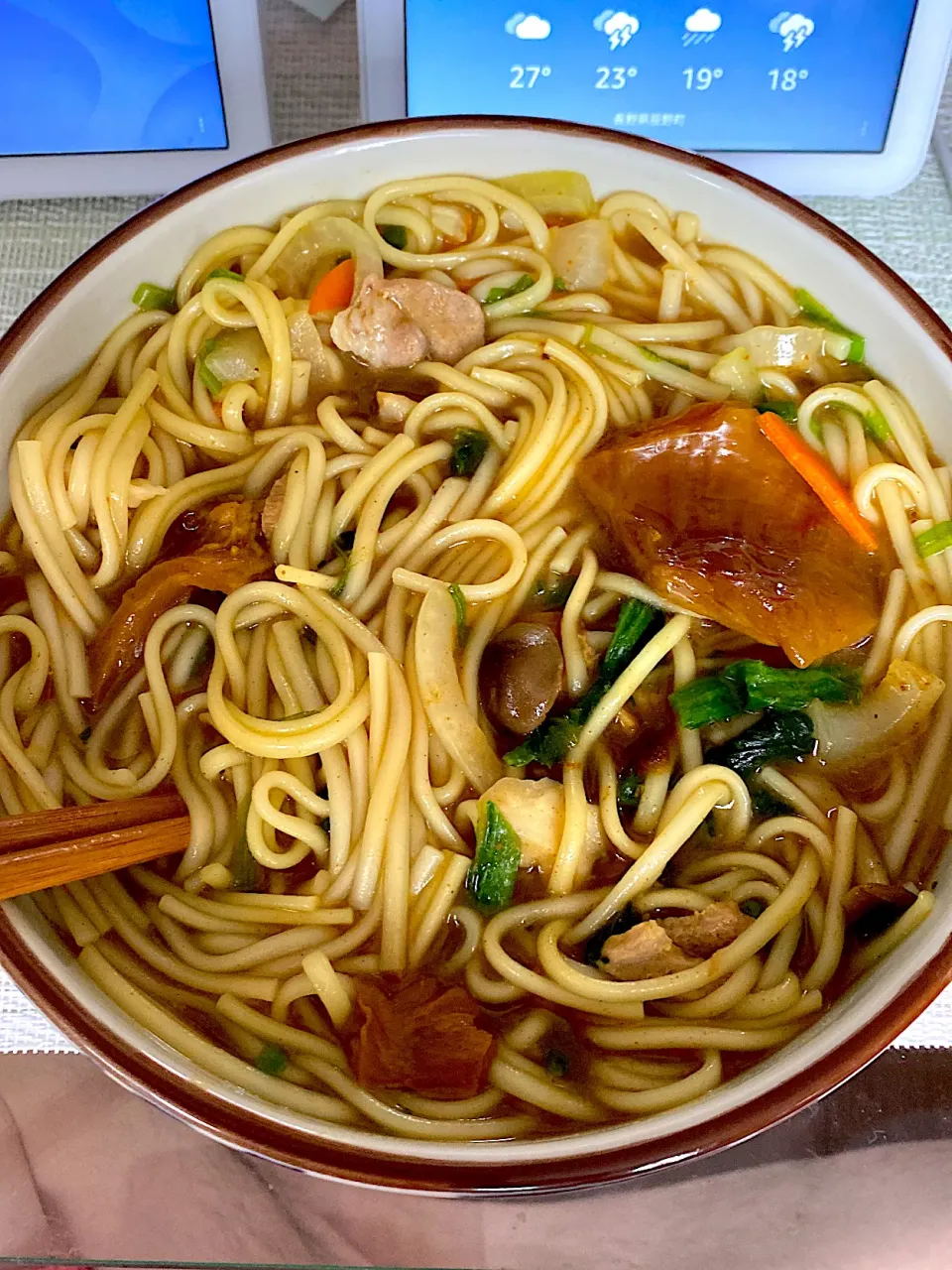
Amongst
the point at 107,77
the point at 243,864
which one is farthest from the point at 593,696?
the point at 107,77

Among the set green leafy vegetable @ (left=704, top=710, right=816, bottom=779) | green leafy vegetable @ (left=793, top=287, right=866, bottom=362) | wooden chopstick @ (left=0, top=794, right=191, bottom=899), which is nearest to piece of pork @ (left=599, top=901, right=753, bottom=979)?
green leafy vegetable @ (left=704, top=710, right=816, bottom=779)

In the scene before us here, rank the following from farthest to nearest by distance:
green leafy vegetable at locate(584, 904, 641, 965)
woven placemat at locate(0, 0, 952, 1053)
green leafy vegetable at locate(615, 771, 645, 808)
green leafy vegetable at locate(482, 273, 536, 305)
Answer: woven placemat at locate(0, 0, 952, 1053), green leafy vegetable at locate(482, 273, 536, 305), green leafy vegetable at locate(615, 771, 645, 808), green leafy vegetable at locate(584, 904, 641, 965)

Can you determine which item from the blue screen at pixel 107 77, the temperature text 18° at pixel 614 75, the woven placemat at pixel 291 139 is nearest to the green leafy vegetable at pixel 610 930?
the woven placemat at pixel 291 139

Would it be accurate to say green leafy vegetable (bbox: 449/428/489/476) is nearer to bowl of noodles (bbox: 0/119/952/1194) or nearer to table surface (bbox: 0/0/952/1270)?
bowl of noodles (bbox: 0/119/952/1194)

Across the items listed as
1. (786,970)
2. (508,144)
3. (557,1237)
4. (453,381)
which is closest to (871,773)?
(786,970)

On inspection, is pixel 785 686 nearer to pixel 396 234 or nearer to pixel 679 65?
pixel 396 234

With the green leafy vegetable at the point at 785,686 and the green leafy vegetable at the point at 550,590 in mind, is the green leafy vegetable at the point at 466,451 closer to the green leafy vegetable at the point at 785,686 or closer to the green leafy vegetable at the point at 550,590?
the green leafy vegetable at the point at 550,590
